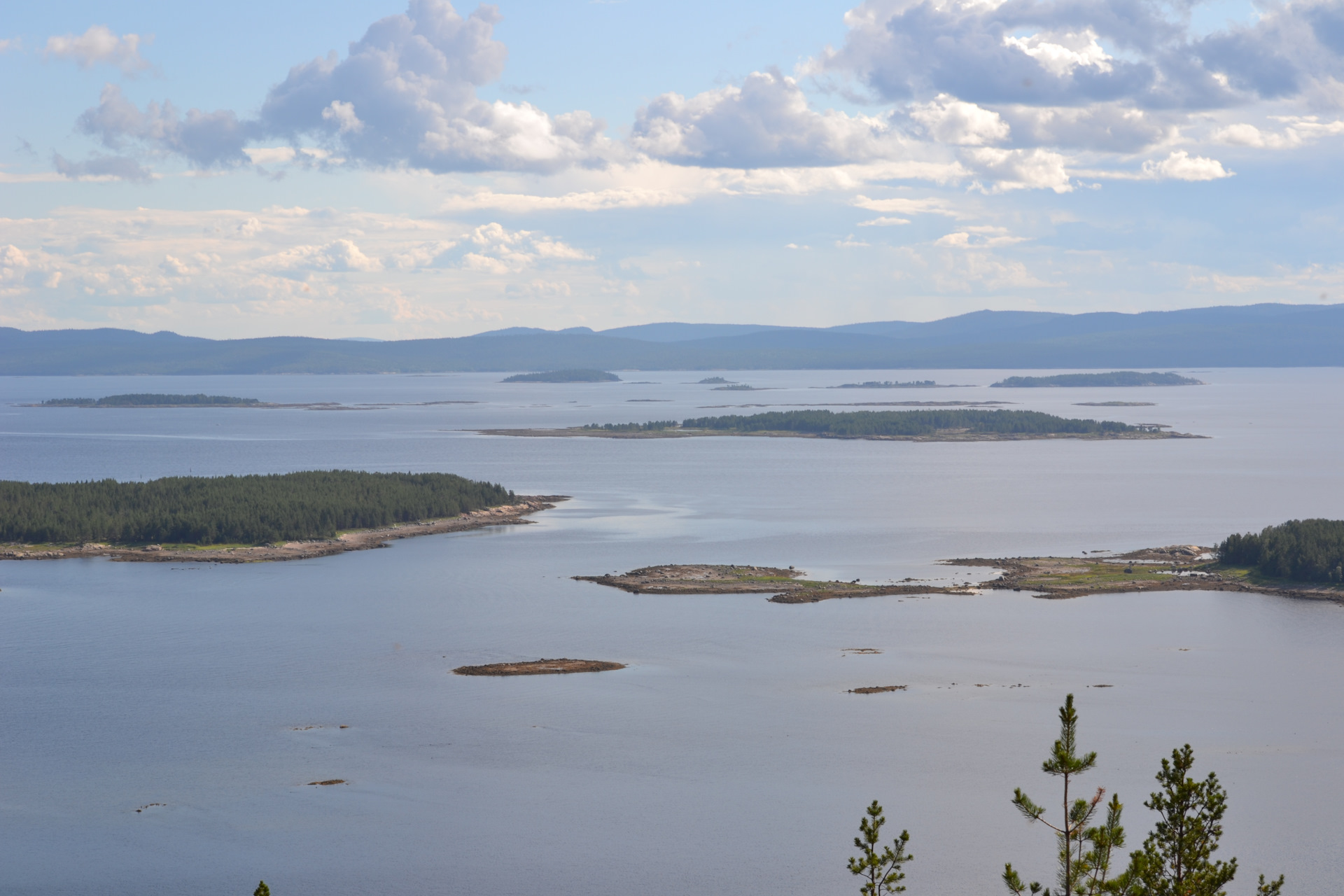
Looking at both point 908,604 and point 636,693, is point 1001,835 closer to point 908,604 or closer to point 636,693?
point 636,693

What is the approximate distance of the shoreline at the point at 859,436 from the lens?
180000 millimetres

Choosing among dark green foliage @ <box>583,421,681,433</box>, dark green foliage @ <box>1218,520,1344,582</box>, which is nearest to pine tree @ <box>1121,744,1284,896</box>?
dark green foliage @ <box>1218,520,1344,582</box>

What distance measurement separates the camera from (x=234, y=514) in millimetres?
83312

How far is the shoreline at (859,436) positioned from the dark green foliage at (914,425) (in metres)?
1.65

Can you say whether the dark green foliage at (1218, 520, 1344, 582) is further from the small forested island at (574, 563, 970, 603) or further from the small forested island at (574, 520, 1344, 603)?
the small forested island at (574, 563, 970, 603)

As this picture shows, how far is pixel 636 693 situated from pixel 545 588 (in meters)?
20.9

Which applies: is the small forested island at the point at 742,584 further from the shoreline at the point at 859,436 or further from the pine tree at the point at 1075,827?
the shoreline at the point at 859,436

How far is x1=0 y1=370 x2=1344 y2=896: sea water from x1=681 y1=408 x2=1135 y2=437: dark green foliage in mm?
102633

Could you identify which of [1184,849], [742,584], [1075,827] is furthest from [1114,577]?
[1075,827]

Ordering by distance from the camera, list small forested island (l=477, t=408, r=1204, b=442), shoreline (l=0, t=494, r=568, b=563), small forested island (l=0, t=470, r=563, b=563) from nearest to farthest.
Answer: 1. shoreline (l=0, t=494, r=568, b=563)
2. small forested island (l=0, t=470, r=563, b=563)
3. small forested island (l=477, t=408, r=1204, b=442)

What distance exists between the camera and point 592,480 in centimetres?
12406

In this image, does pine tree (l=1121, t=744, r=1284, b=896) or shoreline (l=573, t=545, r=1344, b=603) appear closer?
pine tree (l=1121, t=744, r=1284, b=896)

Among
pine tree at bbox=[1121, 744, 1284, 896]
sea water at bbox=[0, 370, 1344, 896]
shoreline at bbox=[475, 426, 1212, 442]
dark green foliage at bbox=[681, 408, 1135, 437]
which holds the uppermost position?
dark green foliage at bbox=[681, 408, 1135, 437]

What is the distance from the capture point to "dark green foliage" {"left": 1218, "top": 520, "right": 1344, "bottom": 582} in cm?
6450
